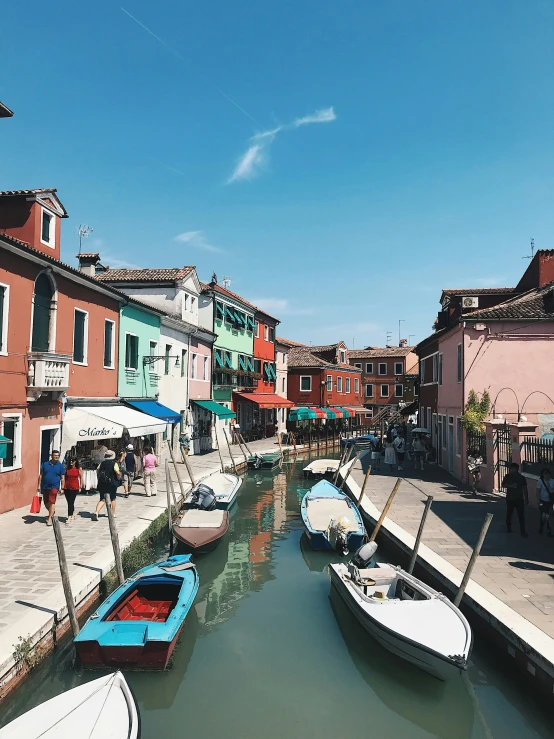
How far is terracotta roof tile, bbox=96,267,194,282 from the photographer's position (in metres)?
27.0

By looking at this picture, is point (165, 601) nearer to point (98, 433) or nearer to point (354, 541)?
point (354, 541)

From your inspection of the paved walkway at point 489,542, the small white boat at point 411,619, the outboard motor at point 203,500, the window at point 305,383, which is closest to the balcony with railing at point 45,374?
the outboard motor at point 203,500

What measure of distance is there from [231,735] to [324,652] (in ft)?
8.38

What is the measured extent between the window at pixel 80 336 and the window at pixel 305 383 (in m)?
32.3

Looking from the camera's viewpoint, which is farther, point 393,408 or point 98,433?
point 393,408

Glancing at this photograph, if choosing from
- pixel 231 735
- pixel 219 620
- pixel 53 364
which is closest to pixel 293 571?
pixel 219 620

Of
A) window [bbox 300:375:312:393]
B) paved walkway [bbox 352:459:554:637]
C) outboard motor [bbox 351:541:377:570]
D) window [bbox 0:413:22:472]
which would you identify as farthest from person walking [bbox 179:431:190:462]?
window [bbox 300:375:312:393]

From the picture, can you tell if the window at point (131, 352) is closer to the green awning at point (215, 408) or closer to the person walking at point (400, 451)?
the green awning at point (215, 408)

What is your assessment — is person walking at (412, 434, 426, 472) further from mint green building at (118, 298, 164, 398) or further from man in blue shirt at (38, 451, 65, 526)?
man in blue shirt at (38, 451, 65, 526)

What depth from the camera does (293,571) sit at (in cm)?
1284

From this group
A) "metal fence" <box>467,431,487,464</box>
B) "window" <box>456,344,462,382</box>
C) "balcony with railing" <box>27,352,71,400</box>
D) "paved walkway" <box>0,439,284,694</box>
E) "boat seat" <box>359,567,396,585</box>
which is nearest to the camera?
"paved walkway" <box>0,439,284,694</box>

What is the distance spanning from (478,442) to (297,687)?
13001mm

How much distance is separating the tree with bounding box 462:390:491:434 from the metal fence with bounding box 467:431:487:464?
13cm

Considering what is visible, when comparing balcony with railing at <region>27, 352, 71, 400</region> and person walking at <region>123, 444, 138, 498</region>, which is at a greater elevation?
balcony with railing at <region>27, 352, 71, 400</region>
